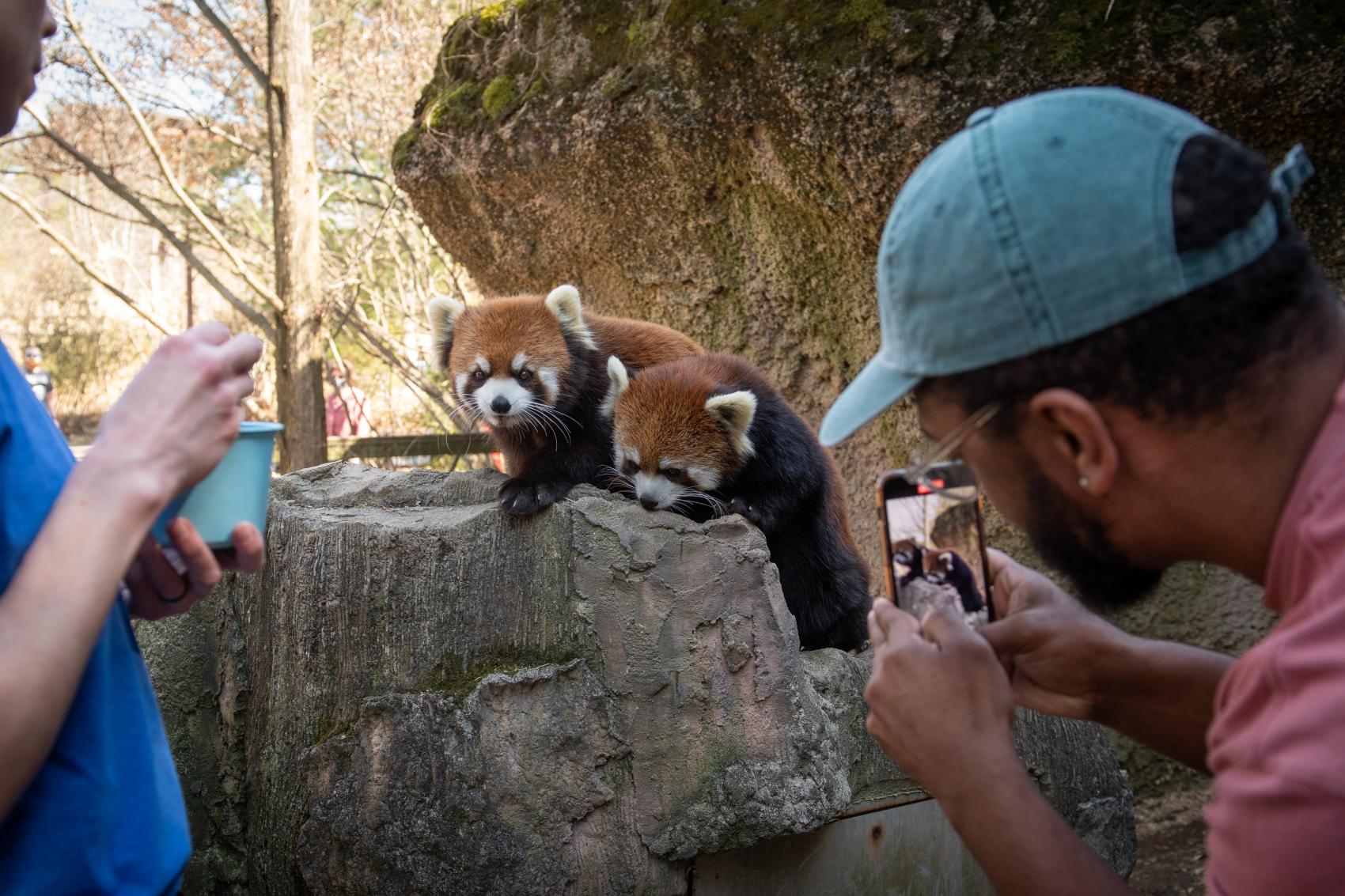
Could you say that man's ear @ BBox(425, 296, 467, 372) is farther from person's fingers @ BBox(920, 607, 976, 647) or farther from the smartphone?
person's fingers @ BBox(920, 607, 976, 647)

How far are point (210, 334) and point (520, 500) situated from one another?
158 cm

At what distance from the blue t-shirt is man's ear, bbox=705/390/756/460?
7.88 ft

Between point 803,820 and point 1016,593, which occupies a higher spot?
point 1016,593

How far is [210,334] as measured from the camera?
131 cm

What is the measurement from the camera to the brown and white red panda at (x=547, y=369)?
13.0ft

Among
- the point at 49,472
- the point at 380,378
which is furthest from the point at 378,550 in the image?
the point at 380,378

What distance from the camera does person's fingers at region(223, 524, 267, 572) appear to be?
1446 mm

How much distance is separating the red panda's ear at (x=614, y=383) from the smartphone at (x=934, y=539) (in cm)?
227

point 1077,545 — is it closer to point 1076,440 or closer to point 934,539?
point 1076,440

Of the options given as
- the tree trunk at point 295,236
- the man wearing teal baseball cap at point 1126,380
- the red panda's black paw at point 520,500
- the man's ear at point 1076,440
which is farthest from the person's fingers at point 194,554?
the tree trunk at point 295,236

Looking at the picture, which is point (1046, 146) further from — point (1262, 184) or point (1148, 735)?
point (1148, 735)

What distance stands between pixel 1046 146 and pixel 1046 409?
1.02 feet

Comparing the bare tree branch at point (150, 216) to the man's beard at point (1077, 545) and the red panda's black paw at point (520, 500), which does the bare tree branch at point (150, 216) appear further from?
the man's beard at point (1077, 545)

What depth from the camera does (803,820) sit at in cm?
250
